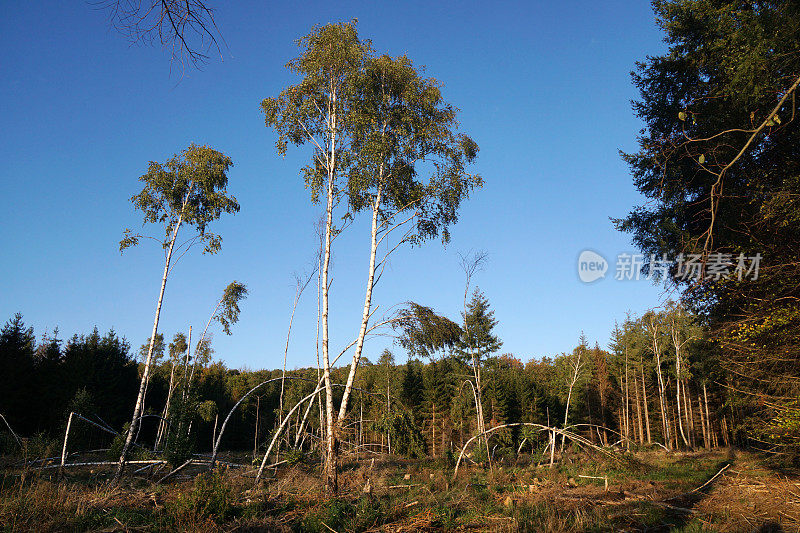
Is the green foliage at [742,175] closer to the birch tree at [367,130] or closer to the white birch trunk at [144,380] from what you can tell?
the birch tree at [367,130]

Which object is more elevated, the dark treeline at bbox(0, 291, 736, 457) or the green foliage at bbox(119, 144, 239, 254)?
the green foliage at bbox(119, 144, 239, 254)

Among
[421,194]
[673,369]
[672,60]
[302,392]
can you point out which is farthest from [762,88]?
[673,369]

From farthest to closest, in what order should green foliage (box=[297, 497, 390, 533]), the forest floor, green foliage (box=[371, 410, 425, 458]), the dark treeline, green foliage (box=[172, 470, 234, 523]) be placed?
the dark treeline, green foliage (box=[371, 410, 425, 458]), green foliage (box=[297, 497, 390, 533]), green foliage (box=[172, 470, 234, 523]), the forest floor

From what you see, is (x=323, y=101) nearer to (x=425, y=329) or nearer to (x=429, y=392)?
(x=425, y=329)

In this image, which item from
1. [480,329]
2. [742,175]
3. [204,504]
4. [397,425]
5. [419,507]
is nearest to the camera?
[204,504]

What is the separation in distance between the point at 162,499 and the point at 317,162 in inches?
374

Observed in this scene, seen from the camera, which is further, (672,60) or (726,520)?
(672,60)

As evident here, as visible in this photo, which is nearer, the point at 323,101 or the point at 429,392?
the point at 323,101

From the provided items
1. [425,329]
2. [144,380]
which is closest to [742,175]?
[425,329]

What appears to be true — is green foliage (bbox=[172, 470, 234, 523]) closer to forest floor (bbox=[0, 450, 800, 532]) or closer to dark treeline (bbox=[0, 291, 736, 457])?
forest floor (bbox=[0, 450, 800, 532])

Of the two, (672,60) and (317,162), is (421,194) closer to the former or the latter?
(317,162)

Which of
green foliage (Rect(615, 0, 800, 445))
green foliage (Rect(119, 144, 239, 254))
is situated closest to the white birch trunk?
green foliage (Rect(119, 144, 239, 254))

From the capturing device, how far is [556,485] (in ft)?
35.4

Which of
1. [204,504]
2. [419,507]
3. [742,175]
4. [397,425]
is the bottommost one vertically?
[419,507]
